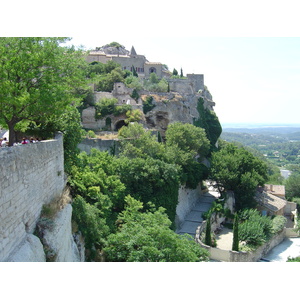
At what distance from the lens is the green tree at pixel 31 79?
31.8 ft

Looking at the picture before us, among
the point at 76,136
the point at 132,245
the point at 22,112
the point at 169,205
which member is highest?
the point at 22,112

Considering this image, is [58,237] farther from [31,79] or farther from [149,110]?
[149,110]

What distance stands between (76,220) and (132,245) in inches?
79.6

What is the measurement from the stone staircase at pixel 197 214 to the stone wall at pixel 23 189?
1502 cm

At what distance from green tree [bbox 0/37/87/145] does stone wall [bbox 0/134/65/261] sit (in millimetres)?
1316

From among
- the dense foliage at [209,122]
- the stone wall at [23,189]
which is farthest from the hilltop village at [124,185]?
the dense foliage at [209,122]

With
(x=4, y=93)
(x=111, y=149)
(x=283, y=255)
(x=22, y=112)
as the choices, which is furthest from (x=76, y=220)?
(x=283, y=255)

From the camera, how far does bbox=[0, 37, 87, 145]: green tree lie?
9.71m

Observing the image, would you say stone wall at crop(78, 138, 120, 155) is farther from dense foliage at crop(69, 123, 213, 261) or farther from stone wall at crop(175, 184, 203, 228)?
stone wall at crop(175, 184, 203, 228)

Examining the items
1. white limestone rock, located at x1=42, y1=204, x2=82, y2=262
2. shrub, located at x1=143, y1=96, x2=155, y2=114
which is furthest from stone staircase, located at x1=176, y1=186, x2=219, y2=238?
white limestone rock, located at x1=42, y1=204, x2=82, y2=262

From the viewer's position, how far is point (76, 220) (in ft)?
37.8

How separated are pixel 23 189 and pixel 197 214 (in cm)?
2085

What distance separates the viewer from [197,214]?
26.6 meters

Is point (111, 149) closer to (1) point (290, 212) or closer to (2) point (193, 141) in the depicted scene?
(2) point (193, 141)
